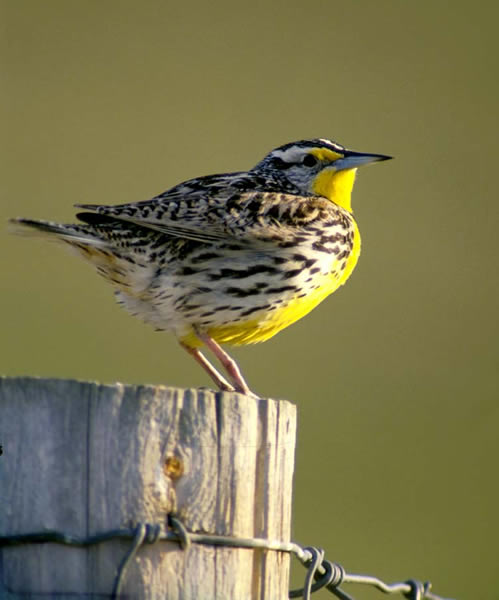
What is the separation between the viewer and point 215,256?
3.39 m

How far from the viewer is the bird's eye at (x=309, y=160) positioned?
13.0ft

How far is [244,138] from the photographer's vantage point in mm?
7145

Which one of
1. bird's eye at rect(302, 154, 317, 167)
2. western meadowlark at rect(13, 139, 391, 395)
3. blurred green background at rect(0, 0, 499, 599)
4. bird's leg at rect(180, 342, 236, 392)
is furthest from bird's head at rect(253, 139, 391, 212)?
blurred green background at rect(0, 0, 499, 599)

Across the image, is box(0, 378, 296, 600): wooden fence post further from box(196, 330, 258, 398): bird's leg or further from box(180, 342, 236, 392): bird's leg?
box(180, 342, 236, 392): bird's leg

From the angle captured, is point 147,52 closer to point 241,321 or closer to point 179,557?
point 241,321

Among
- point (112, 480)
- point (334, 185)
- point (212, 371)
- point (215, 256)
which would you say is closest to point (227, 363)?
point (212, 371)

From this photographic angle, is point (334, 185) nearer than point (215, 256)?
No

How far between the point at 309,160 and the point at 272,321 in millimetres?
700

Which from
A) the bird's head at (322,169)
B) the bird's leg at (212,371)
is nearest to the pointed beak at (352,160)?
the bird's head at (322,169)

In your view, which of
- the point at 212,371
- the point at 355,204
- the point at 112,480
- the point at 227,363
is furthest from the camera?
the point at 355,204

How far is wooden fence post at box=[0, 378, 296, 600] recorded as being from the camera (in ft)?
6.32

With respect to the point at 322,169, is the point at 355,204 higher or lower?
higher

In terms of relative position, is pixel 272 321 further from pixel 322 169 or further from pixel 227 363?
pixel 322 169

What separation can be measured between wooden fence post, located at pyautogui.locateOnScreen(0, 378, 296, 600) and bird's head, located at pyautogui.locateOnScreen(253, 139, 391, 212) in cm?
194
